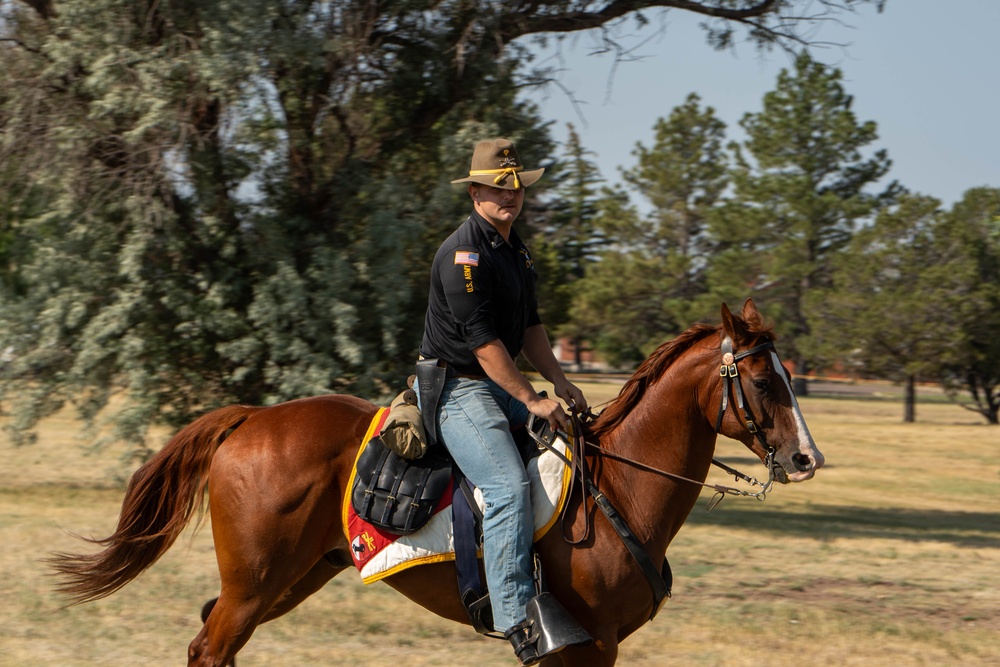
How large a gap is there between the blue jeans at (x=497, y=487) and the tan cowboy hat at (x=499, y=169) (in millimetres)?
974

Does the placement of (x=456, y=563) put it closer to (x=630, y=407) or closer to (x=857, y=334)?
(x=630, y=407)

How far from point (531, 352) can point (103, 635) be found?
13.3 ft

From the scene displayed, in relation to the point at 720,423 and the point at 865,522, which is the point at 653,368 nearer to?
the point at 720,423

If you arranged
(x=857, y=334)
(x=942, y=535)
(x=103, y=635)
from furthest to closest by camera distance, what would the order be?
1. (x=857, y=334)
2. (x=942, y=535)
3. (x=103, y=635)

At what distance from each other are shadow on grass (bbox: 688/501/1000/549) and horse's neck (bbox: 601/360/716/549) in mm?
8737

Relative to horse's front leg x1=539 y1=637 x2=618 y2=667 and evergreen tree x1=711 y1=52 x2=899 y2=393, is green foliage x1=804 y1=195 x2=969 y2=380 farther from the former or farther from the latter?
horse's front leg x1=539 y1=637 x2=618 y2=667

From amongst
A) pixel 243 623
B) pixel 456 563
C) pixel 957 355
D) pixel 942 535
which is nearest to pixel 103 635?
pixel 243 623

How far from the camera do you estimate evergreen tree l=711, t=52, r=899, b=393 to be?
139 ft

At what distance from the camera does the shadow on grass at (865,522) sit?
13.5 meters

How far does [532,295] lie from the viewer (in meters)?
5.12

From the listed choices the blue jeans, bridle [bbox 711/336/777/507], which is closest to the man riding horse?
the blue jeans

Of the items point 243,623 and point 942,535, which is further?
point 942,535

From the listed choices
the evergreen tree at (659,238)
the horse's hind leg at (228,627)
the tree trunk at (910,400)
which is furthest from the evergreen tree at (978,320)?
the horse's hind leg at (228,627)

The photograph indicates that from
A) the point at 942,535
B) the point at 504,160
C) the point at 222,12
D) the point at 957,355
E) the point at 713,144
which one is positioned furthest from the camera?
the point at 713,144
